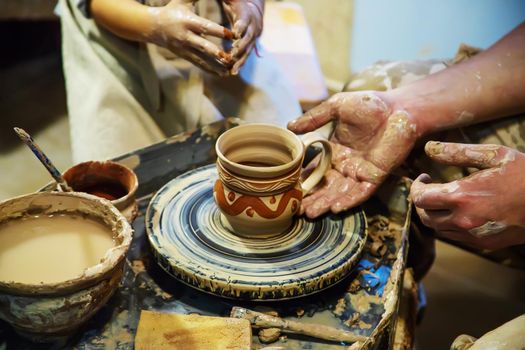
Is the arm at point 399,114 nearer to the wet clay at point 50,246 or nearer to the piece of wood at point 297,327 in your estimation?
the piece of wood at point 297,327

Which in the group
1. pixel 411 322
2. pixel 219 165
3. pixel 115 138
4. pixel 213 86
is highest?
pixel 219 165

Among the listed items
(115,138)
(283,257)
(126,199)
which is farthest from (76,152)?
(283,257)

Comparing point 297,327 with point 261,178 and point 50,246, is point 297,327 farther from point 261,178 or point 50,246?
point 50,246

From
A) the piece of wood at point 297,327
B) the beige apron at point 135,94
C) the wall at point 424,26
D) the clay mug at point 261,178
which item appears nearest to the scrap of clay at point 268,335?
the piece of wood at point 297,327

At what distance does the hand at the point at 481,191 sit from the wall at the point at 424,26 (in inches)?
60.4

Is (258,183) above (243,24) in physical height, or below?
below

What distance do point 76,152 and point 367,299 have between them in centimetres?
108

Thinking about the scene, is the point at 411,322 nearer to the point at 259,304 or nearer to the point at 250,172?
the point at 259,304

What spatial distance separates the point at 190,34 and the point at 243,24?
0.14 metres

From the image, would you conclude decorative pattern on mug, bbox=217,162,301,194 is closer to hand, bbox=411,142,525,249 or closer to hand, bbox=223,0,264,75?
hand, bbox=411,142,525,249

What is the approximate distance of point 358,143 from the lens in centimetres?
147

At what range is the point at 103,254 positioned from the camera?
1.09 meters

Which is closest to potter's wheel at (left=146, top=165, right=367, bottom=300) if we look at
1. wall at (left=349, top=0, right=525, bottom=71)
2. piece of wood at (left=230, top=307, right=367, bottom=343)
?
piece of wood at (left=230, top=307, right=367, bottom=343)

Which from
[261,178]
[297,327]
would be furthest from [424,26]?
[297,327]
